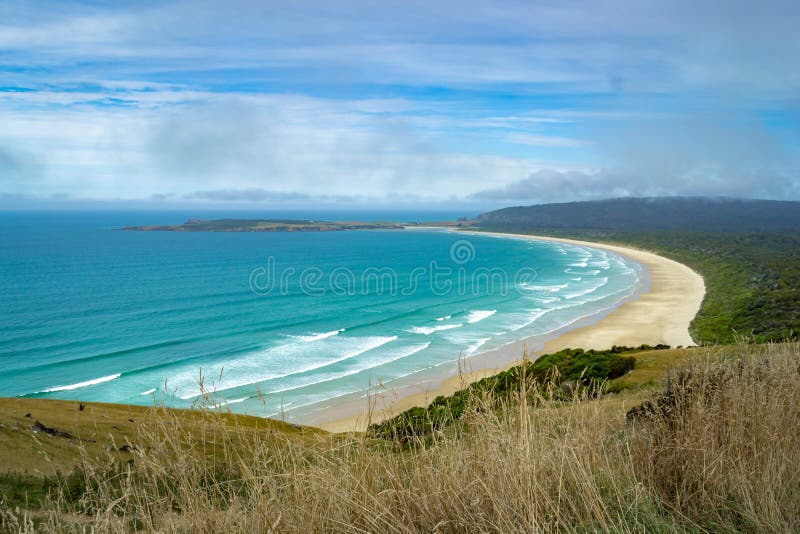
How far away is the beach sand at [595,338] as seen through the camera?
21.4 meters

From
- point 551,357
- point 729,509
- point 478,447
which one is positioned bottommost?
point 551,357

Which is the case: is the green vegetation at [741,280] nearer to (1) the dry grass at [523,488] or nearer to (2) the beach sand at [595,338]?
(2) the beach sand at [595,338]

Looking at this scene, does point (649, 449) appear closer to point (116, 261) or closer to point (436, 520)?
point (436, 520)

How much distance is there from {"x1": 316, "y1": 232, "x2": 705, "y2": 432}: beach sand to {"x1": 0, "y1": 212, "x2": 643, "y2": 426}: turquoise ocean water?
5.20ft

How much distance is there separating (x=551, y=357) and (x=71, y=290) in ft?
165

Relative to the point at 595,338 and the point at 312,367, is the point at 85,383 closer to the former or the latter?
the point at 312,367

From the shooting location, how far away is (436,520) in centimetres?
297

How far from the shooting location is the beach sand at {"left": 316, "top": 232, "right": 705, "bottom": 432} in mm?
21397

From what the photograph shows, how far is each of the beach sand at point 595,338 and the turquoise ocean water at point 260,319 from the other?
1.58 meters

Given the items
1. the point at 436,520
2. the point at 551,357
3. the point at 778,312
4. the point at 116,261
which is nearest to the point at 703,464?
the point at 436,520

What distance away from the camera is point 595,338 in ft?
114

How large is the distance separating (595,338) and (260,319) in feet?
81.4

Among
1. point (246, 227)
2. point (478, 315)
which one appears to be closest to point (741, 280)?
point (478, 315)

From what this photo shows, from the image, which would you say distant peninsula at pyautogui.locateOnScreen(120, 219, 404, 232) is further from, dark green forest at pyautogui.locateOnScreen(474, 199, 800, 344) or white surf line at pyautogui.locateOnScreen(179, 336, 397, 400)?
white surf line at pyautogui.locateOnScreen(179, 336, 397, 400)
